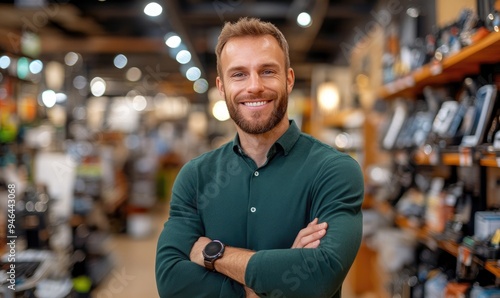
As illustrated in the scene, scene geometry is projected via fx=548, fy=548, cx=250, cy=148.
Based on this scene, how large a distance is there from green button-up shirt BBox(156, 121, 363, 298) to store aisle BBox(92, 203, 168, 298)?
287 centimetres

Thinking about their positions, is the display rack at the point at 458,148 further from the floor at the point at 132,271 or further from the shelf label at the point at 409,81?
the floor at the point at 132,271

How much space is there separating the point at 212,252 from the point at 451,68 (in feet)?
5.90

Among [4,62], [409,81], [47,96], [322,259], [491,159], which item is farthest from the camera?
[47,96]

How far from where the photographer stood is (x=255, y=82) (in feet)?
5.71

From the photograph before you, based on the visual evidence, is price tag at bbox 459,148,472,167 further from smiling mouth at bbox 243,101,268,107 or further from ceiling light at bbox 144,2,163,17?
ceiling light at bbox 144,2,163,17

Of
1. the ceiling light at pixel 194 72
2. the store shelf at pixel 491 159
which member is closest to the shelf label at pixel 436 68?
the store shelf at pixel 491 159

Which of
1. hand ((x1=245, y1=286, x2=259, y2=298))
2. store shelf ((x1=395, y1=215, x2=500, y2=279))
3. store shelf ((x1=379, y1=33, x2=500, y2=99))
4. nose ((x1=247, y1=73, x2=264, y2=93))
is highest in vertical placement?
store shelf ((x1=379, y1=33, x2=500, y2=99))

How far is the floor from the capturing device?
17.8 feet

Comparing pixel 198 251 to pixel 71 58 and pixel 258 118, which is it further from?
pixel 71 58

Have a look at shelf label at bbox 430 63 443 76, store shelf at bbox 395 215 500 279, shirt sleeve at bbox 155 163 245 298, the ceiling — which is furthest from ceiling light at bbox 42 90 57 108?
shirt sleeve at bbox 155 163 245 298

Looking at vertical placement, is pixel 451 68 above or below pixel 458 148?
above

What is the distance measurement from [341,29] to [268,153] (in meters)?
8.52

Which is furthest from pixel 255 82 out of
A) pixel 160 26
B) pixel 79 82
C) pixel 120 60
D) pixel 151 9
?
pixel 120 60

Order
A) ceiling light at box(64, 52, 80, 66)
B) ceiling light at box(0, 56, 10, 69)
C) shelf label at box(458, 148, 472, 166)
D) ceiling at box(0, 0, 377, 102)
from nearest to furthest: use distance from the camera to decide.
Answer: shelf label at box(458, 148, 472, 166)
ceiling light at box(0, 56, 10, 69)
ceiling at box(0, 0, 377, 102)
ceiling light at box(64, 52, 80, 66)
